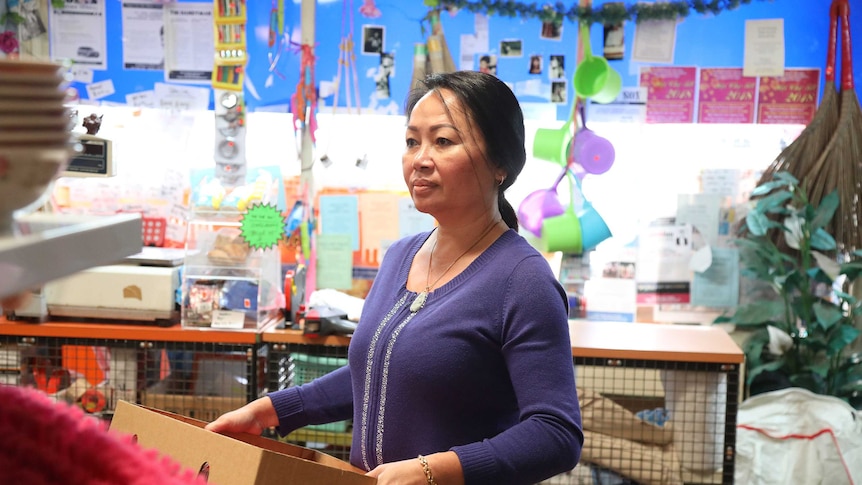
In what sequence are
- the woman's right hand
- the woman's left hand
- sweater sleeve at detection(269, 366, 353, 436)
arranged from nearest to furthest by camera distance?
the woman's left hand
the woman's right hand
sweater sleeve at detection(269, 366, 353, 436)

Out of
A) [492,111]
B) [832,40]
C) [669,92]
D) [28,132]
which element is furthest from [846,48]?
[28,132]

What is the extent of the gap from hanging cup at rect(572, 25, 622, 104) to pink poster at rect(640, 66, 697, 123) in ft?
0.52

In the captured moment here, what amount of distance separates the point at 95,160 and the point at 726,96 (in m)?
2.90

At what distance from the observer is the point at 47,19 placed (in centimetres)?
366

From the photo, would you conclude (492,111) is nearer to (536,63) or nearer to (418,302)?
(418,302)

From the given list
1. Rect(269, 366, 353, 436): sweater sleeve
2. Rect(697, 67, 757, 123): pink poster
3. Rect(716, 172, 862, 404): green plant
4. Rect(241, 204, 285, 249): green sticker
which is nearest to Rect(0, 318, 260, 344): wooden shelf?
Rect(241, 204, 285, 249): green sticker

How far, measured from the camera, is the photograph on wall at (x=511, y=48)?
3.58m

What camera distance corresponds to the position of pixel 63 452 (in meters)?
0.63

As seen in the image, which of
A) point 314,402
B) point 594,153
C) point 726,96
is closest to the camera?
point 314,402

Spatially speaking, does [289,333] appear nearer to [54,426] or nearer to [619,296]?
[619,296]

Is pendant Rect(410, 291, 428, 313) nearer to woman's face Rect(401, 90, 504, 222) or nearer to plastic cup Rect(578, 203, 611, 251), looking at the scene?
woman's face Rect(401, 90, 504, 222)

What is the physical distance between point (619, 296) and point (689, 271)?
324 millimetres

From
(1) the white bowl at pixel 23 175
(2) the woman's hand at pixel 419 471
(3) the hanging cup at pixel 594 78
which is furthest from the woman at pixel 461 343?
(3) the hanging cup at pixel 594 78

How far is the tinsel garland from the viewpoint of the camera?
135 inches
